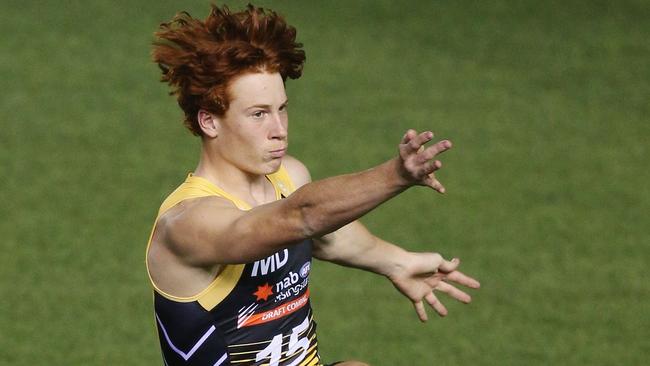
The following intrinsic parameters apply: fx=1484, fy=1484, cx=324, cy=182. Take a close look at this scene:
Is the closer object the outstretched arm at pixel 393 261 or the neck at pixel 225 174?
the neck at pixel 225 174

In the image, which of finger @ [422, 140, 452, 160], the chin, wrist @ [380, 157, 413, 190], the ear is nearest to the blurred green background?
the chin

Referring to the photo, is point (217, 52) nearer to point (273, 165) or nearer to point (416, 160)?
point (273, 165)

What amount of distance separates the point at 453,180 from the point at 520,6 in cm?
336

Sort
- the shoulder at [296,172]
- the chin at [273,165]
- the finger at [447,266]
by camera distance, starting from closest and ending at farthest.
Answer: the chin at [273,165], the shoulder at [296,172], the finger at [447,266]

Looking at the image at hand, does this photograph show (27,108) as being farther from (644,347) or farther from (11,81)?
(644,347)

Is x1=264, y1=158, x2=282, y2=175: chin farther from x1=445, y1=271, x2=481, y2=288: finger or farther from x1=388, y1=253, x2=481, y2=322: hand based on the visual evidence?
x1=445, y1=271, x2=481, y2=288: finger

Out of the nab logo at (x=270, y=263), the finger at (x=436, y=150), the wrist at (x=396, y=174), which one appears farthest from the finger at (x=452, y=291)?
the finger at (x=436, y=150)

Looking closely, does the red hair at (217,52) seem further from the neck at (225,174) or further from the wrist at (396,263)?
the wrist at (396,263)

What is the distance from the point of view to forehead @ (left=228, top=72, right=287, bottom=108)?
18.8 ft

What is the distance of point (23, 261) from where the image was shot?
9.75 meters

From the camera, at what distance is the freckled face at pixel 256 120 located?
5730mm

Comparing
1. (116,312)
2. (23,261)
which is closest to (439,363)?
(116,312)

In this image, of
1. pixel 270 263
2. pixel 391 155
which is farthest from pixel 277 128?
pixel 391 155

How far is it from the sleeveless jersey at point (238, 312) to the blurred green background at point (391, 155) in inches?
109
